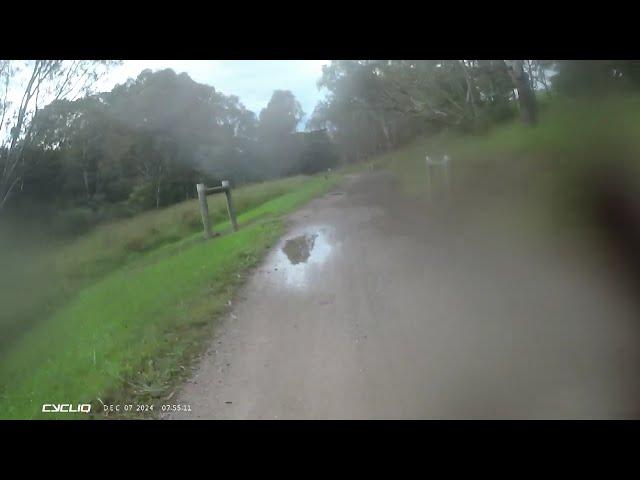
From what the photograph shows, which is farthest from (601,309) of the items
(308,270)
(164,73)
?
(164,73)

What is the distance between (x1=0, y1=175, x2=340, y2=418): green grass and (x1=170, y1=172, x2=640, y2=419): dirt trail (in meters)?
0.33

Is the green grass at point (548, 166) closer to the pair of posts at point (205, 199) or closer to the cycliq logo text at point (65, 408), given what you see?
the pair of posts at point (205, 199)

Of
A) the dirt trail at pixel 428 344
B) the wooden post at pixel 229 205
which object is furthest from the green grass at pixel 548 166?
the wooden post at pixel 229 205

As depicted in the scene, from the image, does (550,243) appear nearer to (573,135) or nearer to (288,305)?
(573,135)

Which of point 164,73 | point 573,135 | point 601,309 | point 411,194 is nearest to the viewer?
point 601,309

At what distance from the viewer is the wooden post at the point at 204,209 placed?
19.0ft

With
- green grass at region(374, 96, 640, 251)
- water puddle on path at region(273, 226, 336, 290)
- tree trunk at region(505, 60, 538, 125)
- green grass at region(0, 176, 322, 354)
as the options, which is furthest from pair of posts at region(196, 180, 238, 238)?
tree trunk at region(505, 60, 538, 125)

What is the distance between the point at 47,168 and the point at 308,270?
306cm

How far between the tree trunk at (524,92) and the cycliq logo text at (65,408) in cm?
484

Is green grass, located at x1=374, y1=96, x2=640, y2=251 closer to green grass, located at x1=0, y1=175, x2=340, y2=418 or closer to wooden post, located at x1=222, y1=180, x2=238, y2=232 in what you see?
green grass, located at x1=0, y1=175, x2=340, y2=418

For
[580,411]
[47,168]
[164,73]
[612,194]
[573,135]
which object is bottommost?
[580,411]

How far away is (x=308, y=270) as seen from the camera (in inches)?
195

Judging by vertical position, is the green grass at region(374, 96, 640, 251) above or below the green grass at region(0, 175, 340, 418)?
above

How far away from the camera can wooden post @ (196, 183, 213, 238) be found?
580 centimetres
